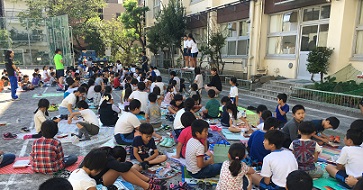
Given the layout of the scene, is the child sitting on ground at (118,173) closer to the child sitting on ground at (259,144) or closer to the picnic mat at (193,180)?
the picnic mat at (193,180)

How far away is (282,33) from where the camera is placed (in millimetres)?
11852

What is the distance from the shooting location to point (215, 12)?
15.8 metres

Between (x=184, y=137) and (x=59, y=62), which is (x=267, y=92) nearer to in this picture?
(x=184, y=137)

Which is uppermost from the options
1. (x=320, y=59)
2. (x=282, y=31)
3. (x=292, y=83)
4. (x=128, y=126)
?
(x=282, y=31)

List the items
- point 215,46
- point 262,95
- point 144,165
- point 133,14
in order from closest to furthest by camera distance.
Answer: point 144,165 → point 262,95 → point 215,46 → point 133,14

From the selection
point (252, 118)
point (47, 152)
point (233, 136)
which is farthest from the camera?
point (252, 118)

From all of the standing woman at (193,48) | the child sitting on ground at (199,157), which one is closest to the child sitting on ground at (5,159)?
the child sitting on ground at (199,157)

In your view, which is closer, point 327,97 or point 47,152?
point 47,152

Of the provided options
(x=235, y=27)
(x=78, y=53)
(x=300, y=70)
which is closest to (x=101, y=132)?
(x=300, y=70)

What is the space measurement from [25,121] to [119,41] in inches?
933

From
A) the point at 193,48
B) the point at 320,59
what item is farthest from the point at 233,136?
the point at 193,48

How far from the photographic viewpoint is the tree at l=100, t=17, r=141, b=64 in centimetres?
2873

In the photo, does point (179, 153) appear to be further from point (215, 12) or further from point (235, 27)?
A: point (215, 12)

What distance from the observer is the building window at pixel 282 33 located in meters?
11.3
